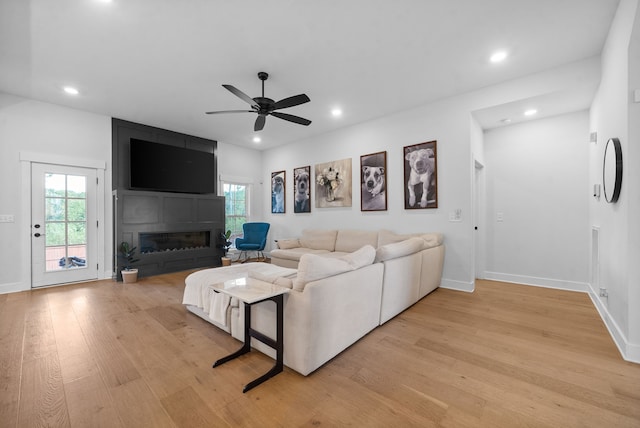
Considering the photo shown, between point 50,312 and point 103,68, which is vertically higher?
point 103,68

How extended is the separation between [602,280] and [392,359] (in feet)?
8.76

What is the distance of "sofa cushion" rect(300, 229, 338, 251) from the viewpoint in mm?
5305

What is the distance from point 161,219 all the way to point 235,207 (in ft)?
6.33

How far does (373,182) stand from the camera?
201 inches

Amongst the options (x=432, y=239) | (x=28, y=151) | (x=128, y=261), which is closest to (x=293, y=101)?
(x=432, y=239)

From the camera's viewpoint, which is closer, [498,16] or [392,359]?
[392,359]

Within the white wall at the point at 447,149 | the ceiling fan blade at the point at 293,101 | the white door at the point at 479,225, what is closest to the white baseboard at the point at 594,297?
the white door at the point at 479,225

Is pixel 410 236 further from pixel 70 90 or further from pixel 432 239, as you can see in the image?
pixel 70 90

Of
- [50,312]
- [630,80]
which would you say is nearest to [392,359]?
[630,80]

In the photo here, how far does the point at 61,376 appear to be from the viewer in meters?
1.92

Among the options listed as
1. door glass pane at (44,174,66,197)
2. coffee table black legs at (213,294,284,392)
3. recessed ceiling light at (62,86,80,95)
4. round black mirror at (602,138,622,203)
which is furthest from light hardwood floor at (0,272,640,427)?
recessed ceiling light at (62,86,80,95)

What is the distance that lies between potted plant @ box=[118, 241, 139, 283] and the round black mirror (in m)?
6.37

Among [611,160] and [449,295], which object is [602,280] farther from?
[449,295]

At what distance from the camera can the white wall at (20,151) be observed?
13.2ft
